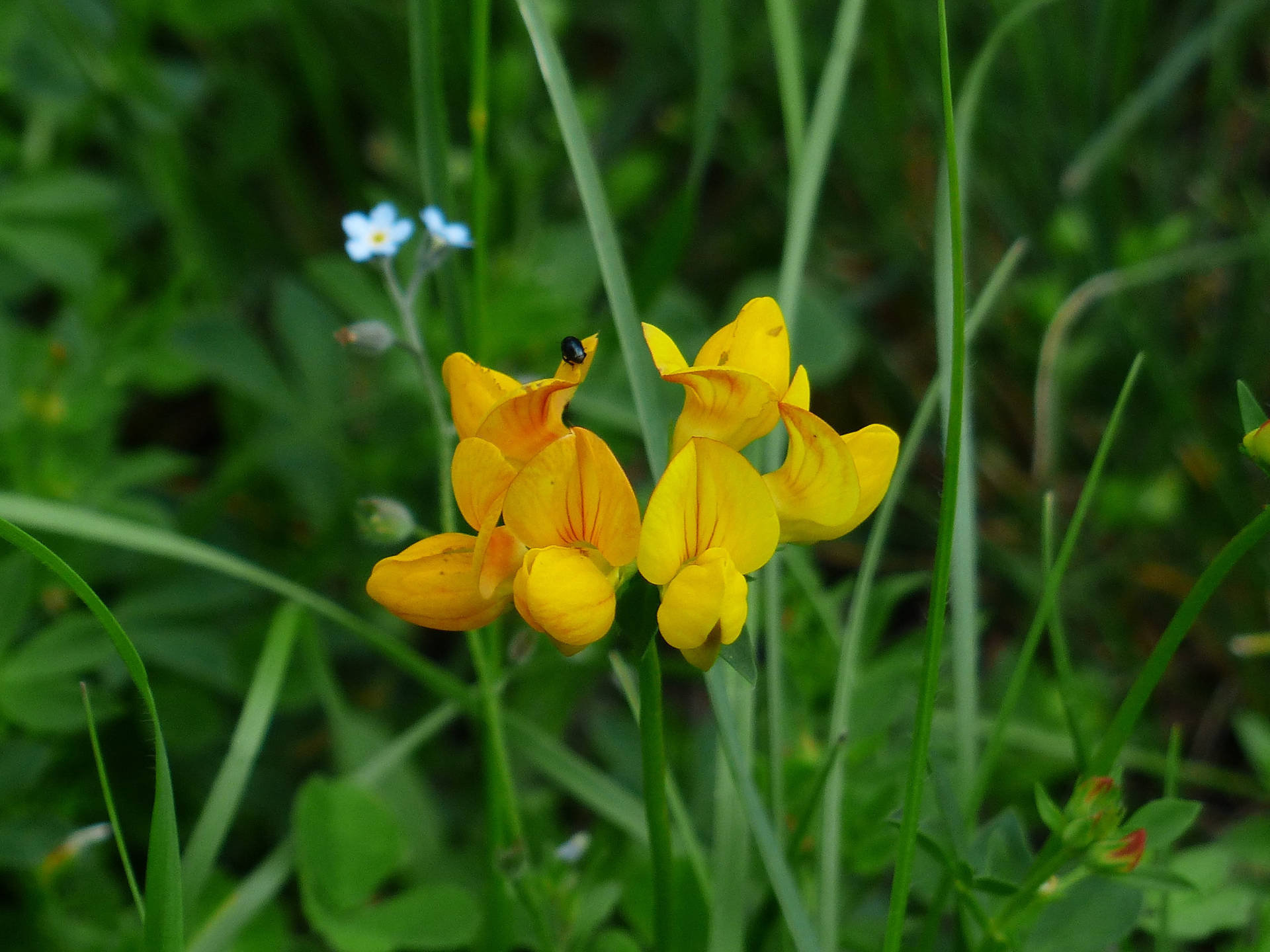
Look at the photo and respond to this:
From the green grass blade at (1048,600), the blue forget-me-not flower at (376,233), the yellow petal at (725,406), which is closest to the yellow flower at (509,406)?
the yellow petal at (725,406)

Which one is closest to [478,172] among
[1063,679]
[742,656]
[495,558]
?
[495,558]

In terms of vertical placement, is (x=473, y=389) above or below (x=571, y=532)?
above

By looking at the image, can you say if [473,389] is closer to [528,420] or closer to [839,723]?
[528,420]

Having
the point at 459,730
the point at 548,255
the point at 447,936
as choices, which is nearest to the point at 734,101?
the point at 548,255

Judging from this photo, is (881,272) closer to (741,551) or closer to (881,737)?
(881,737)

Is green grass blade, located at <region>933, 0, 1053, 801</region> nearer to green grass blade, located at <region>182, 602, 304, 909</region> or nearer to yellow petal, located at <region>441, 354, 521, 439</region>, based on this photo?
yellow petal, located at <region>441, 354, 521, 439</region>

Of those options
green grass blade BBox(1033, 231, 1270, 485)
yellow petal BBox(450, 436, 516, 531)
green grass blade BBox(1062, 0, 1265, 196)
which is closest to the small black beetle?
yellow petal BBox(450, 436, 516, 531)

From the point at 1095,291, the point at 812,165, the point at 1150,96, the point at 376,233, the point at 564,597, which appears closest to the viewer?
the point at 564,597
